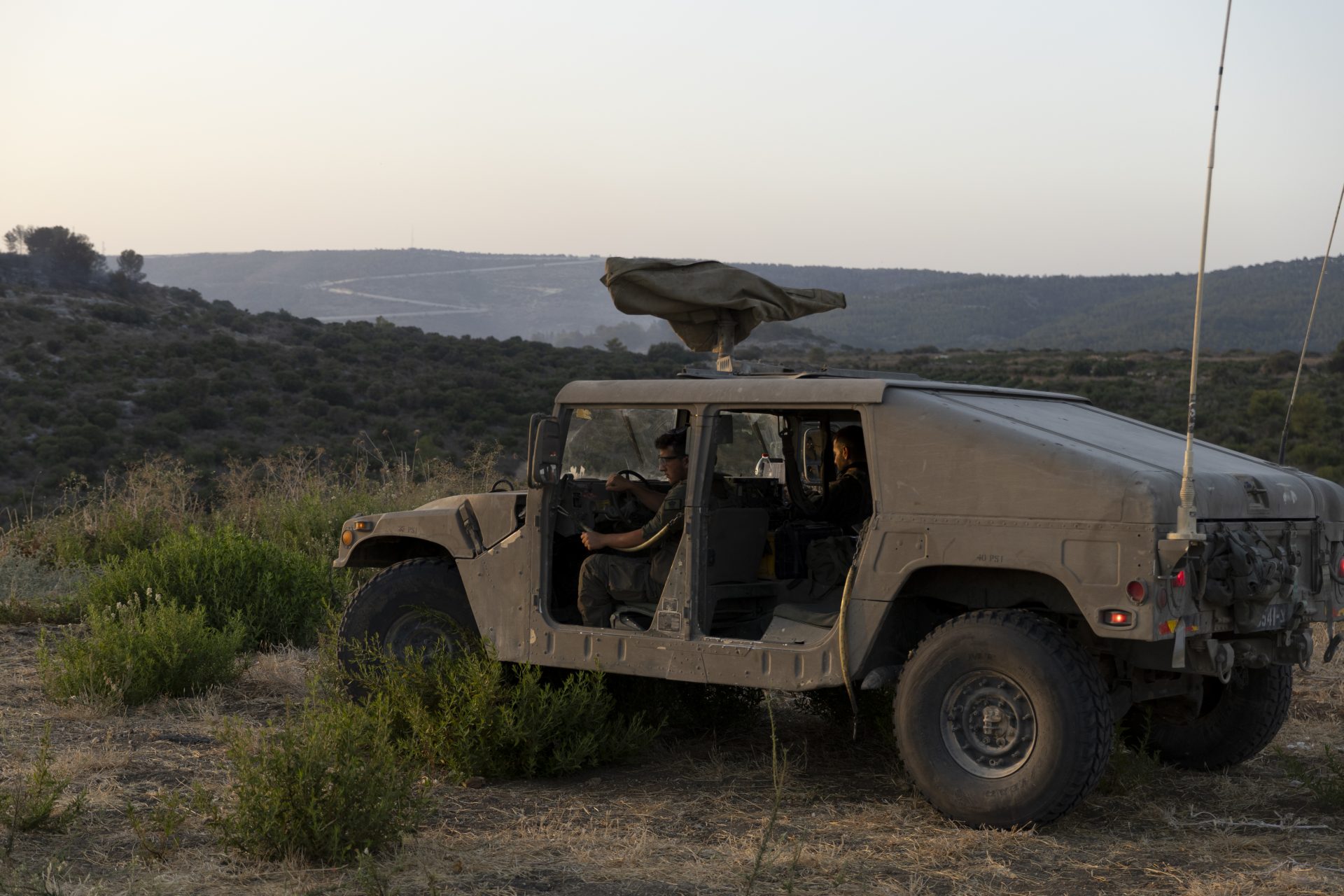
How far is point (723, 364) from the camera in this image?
6258mm

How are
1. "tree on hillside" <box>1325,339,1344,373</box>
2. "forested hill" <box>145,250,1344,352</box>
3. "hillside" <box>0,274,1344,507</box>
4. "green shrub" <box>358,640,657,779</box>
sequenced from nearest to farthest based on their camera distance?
"green shrub" <box>358,640,657,779</box>
"hillside" <box>0,274,1344,507</box>
"tree on hillside" <box>1325,339,1344,373</box>
"forested hill" <box>145,250,1344,352</box>

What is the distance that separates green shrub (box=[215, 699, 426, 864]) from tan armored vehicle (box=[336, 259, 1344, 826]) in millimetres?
1400

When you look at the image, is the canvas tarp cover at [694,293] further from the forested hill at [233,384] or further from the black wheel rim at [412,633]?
the forested hill at [233,384]

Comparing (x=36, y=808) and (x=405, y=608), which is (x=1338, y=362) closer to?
(x=405, y=608)

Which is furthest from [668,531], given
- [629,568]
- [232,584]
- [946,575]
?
[232,584]

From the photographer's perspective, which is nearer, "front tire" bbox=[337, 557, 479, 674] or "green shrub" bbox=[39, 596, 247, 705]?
"front tire" bbox=[337, 557, 479, 674]

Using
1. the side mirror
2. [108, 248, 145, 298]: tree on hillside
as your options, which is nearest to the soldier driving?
the side mirror

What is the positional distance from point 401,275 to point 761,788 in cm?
14761

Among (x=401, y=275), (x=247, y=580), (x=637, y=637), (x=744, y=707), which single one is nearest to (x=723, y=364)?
(x=637, y=637)

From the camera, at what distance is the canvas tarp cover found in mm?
6289

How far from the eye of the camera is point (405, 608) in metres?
6.67

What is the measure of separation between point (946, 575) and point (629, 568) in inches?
56.6

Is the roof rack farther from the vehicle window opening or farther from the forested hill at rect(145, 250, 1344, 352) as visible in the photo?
the forested hill at rect(145, 250, 1344, 352)

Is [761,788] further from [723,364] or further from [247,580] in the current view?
[247,580]
